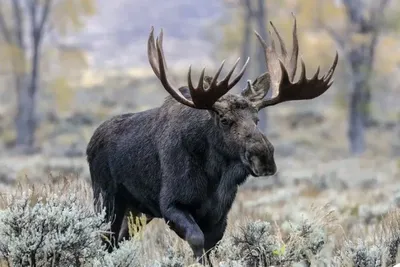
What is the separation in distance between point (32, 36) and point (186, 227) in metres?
25.9

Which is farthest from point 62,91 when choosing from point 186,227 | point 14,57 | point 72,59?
point 186,227

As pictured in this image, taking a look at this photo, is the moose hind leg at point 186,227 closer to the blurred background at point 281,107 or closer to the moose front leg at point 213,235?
the moose front leg at point 213,235

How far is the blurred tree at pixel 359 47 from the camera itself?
2672 centimetres

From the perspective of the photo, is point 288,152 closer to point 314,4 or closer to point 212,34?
point 314,4

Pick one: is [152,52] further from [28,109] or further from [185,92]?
[28,109]

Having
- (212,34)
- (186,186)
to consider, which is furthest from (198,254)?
(212,34)

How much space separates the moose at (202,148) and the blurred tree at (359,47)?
816 inches

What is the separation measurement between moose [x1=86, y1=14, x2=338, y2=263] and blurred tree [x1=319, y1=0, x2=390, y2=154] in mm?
20730

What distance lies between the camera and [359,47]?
1069 inches

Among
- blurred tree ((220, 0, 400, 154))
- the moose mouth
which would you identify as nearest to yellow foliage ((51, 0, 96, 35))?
blurred tree ((220, 0, 400, 154))

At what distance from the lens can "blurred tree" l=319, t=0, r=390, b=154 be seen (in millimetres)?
26719

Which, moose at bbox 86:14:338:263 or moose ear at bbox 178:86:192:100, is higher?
moose ear at bbox 178:86:192:100

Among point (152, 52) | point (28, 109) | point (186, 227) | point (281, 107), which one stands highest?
point (152, 52)

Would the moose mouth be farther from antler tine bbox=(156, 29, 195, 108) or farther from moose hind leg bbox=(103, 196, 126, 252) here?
moose hind leg bbox=(103, 196, 126, 252)
